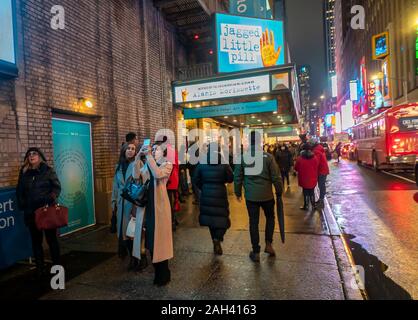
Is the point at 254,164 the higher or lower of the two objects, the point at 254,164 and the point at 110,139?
the lower

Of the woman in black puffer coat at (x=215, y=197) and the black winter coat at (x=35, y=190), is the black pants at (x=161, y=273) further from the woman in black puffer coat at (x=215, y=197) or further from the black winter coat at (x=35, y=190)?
the black winter coat at (x=35, y=190)

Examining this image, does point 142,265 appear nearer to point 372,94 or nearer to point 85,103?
point 85,103

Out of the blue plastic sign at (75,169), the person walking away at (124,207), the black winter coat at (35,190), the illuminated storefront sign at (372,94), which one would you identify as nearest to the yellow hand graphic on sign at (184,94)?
the blue plastic sign at (75,169)

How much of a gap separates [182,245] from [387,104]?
3654cm

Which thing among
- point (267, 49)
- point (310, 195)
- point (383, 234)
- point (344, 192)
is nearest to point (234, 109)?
point (267, 49)

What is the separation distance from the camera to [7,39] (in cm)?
500

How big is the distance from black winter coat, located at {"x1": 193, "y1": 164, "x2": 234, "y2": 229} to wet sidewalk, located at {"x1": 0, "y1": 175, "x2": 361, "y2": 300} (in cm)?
57

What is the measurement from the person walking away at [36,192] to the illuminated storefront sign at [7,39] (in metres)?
1.52

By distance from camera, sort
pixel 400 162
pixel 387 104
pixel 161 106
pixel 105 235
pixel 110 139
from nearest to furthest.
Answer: pixel 105 235 → pixel 110 139 → pixel 161 106 → pixel 400 162 → pixel 387 104

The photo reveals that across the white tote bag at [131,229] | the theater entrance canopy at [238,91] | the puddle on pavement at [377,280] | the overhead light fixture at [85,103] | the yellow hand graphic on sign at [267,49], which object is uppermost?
the yellow hand graphic on sign at [267,49]

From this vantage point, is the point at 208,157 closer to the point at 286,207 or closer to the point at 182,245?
the point at 182,245

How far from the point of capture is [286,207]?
894 centimetres

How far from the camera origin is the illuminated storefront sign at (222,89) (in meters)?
10.7
